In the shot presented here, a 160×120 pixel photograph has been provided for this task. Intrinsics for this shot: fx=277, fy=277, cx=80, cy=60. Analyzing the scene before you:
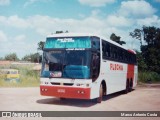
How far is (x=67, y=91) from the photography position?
39.1 ft

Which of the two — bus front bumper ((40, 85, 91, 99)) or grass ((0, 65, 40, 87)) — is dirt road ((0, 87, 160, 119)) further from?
grass ((0, 65, 40, 87))

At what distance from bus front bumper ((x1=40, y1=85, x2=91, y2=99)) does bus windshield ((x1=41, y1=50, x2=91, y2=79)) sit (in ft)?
1.68

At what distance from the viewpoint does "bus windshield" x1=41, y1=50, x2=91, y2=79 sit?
11.8 meters

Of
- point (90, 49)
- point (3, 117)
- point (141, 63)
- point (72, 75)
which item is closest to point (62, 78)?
point (72, 75)

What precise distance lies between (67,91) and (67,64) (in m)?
1.16

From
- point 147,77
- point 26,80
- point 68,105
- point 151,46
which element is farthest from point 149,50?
point 68,105

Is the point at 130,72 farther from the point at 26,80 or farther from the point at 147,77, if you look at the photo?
the point at 147,77

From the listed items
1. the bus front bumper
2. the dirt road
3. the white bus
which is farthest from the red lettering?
the bus front bumper

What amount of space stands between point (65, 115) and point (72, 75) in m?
2.87

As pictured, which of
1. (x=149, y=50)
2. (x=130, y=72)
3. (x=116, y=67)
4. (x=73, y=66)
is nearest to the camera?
(x=73, y=66)

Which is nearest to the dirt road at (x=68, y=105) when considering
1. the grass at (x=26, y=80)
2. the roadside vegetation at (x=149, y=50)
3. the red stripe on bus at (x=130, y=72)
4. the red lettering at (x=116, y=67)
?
the red lettering at (x=116, y=67)

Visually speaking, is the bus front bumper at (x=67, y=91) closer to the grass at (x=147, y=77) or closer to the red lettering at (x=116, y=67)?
the red lettering at (x=116, y=67)

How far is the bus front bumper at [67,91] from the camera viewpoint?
462 inches

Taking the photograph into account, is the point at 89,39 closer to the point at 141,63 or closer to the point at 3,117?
the point at 3,117
